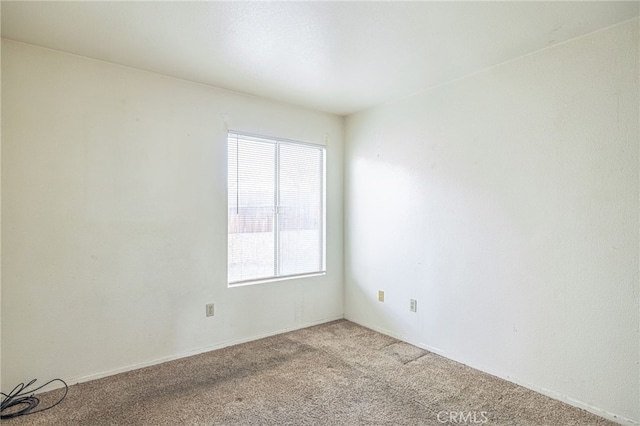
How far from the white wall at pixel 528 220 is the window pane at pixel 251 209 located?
121cm

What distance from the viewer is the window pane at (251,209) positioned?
3398 mm

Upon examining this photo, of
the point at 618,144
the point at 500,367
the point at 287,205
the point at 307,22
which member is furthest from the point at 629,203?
the point at 287,205

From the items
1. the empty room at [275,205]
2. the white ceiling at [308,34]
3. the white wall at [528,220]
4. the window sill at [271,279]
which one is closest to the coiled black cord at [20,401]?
the empty room at [275,205]

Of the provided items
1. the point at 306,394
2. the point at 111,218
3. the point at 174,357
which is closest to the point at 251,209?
the point at 111,218

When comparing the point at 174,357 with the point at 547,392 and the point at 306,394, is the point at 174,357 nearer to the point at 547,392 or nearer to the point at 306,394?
the point at 306,394

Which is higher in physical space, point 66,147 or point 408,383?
point 66,147

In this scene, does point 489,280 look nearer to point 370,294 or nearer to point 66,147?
point 370,294

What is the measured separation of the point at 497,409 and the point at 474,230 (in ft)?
4.28

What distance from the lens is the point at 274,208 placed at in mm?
3695

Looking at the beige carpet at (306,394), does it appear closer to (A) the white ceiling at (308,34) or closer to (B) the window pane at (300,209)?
(B) the window pane at (300,209)

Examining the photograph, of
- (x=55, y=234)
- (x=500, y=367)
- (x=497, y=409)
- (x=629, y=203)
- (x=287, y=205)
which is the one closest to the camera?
(x=629, y=203)

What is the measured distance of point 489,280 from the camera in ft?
9.12

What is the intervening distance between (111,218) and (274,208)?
4.97 ft

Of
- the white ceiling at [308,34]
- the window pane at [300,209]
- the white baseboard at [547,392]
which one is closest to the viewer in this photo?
the white ceiling at [308,34]
